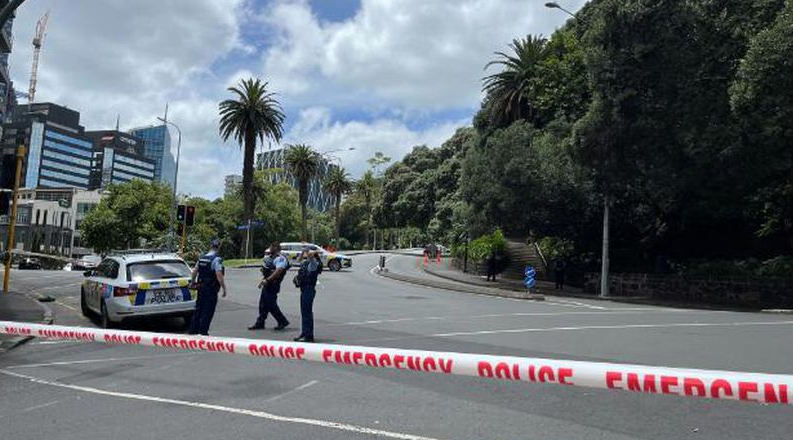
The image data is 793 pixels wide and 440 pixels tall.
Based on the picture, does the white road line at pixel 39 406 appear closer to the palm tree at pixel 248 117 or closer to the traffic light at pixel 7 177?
the traffic light at pixel 7 177

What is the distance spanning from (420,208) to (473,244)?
90.0ft

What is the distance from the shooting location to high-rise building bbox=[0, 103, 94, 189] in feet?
470

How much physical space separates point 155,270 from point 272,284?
2574mm

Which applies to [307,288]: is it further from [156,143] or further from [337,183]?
[156,143]

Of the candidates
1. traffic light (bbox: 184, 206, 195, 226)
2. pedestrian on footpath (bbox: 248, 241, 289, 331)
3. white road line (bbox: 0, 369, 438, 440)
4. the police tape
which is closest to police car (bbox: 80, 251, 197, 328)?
pedestrian on footpath (bbox: 248, 241, 289, 331)

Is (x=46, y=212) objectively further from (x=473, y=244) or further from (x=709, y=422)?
(x=709, y=422)

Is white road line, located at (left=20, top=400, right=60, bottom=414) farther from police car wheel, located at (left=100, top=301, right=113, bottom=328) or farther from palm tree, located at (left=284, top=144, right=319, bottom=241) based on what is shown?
palm tree, located at (left=284, top=144, right=319, bottom=241)

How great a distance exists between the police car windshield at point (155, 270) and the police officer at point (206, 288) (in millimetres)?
1856

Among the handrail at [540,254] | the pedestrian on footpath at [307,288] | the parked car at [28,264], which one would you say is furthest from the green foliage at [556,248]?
the parked car at [28,264]

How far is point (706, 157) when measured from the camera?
923 inches

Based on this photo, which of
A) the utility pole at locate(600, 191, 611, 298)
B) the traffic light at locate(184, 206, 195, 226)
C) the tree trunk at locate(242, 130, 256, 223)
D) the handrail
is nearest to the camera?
the traffic light at locate(184, 206, 195, 226)

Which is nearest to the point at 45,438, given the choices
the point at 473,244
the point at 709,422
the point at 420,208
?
the point at 709,422

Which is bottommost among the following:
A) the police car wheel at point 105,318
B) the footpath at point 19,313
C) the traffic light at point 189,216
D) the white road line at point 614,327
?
the footpath at point 19,313

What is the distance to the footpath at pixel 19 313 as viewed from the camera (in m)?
10.4
